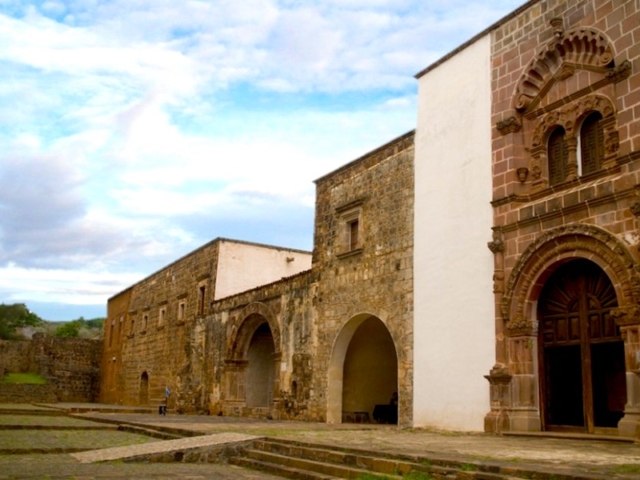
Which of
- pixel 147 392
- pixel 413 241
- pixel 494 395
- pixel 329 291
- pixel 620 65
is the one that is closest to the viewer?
pixel 620 65

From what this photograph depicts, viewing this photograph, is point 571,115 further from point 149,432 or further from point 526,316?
point 149,432

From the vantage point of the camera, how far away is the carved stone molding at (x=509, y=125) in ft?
38.7

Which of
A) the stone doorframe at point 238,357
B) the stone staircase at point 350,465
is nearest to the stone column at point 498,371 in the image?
the stone staircase at point 350,465

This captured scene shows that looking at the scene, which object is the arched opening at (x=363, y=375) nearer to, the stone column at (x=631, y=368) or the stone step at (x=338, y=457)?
the stone step at (x=338, y=457)

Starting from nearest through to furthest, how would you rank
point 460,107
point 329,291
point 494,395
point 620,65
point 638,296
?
point 638,296, point 620,65, point 494,395, point 460,107, point 329,291

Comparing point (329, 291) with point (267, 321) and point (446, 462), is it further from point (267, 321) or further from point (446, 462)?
point (446, 462)

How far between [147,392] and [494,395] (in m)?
22.6

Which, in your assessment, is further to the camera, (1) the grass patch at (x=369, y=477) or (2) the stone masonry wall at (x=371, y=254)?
(2) the stone masonry wall at (x=371, y=254)

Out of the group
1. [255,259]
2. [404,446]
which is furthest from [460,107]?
[255,259]

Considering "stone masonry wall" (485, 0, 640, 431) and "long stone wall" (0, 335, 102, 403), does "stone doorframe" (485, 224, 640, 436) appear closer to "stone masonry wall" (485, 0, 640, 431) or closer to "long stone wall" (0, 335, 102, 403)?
"stone masonry wall" (485, 0, 640, 431)

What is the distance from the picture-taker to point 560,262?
10.6 meters

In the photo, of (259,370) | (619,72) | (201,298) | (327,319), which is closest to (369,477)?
(619,72)

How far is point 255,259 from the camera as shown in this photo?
1027 inches

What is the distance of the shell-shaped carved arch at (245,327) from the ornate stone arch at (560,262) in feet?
31.6
